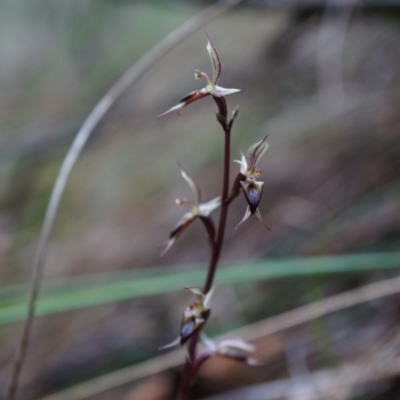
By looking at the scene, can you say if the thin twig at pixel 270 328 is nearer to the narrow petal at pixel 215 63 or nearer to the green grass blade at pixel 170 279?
the green grass blade at pixel 170 279

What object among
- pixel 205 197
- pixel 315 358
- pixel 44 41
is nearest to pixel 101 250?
pixel 205 197

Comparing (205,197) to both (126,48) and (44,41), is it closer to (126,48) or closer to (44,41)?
(126,48)

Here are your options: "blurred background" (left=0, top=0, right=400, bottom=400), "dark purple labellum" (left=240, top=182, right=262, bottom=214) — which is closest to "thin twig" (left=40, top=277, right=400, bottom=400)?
"blurred background" (left=0, top=0, right=400, bottom=400)

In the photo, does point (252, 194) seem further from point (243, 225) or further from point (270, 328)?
point (243, 225)

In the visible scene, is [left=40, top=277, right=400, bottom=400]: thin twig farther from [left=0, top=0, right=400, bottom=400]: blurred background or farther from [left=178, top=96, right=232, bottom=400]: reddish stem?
[left=178, top=96, right=232, bottom=400]: reddish stem

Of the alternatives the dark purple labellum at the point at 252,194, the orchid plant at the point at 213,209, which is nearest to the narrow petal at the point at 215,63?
the orchid plant at the point at 213,209

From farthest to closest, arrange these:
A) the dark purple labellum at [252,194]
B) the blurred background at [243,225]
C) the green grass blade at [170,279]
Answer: the blurred background at [243,225] → the green grass blade at [170,279] → the dark purple labellum at [252,194]
